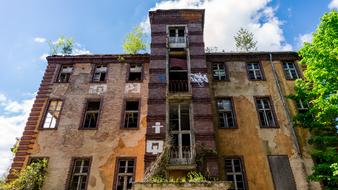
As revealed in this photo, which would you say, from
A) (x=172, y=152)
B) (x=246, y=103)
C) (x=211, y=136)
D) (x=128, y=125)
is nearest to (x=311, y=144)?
(x=246, y=103)

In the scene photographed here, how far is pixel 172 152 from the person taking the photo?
14109mm

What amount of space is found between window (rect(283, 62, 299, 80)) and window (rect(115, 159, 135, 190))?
12.3 m

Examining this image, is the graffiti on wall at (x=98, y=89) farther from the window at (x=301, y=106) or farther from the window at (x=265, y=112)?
the window at (x=301, y=106)

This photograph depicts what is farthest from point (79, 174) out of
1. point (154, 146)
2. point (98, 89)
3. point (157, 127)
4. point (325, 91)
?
point (325, 91)

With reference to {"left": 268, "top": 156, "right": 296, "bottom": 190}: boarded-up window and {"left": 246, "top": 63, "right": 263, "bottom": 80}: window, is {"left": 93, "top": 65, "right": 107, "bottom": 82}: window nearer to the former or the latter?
{"left": 246, "top": 63, "right": 263, "bottom": 80}: window

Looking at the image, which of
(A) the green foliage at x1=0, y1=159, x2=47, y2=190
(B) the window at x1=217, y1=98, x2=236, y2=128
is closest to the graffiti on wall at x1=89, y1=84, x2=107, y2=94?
(A) the green foliage at x1=0, y1=159, x2=47, y2=190

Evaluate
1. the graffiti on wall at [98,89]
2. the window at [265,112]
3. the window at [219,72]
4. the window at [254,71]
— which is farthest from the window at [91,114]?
the window at [254,71]

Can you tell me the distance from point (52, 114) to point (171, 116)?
777cm

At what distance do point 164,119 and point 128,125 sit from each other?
2.74m

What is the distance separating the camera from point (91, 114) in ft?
55.3

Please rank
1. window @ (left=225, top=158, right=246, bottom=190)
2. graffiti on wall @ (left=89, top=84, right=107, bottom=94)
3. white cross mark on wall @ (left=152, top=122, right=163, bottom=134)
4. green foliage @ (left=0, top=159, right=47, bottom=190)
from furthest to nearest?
1. graffiti on wall @ (left=89, top=84, right=107, bottom=94)
2. white cross mark on wall @ (left=152, top=122, right=163, bottom=134)
3. window @ (left=225, top=158, right=246, bottom=190)
4. green foliage @ (left=0, top=159, right=47, bottom=190)

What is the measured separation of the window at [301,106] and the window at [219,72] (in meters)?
4.96

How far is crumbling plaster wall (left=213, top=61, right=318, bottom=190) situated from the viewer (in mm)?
14484

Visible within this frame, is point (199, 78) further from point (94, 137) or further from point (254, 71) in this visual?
point (94, 137)
